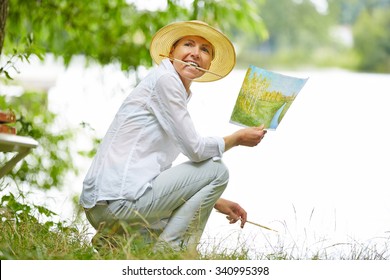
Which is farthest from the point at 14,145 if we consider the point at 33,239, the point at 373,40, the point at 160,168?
the point at 373,40

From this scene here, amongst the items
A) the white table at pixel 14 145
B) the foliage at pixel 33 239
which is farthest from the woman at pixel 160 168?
the white table at pixel 14 145

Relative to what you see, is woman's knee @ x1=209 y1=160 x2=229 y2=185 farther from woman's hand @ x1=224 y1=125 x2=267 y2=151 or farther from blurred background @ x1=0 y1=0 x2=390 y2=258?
blurred background @ x1=0 y1=0 x2=390 y2=258

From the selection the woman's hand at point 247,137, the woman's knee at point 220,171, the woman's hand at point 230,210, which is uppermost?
the woman's hand at point 247,137

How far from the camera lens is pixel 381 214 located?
4.43 m

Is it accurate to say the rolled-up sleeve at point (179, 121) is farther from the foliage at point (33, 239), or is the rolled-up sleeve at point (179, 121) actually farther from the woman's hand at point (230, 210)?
the foliage at point (33, 239)

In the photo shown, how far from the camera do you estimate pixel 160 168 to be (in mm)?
2754

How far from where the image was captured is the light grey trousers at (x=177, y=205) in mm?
2635

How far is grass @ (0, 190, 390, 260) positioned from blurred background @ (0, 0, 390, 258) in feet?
0.09

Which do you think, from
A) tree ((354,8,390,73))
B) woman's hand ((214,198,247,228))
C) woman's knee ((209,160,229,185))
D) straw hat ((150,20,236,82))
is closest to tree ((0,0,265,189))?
straw hat ((150,20,236,82))

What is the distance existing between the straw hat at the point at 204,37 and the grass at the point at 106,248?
0.65 meters

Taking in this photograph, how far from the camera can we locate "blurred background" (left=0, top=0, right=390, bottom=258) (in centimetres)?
367

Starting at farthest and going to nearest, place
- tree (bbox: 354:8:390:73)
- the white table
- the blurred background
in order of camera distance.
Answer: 1. tree (bbox: 354:8:390:73)
2. the blurred background
3. the white table
